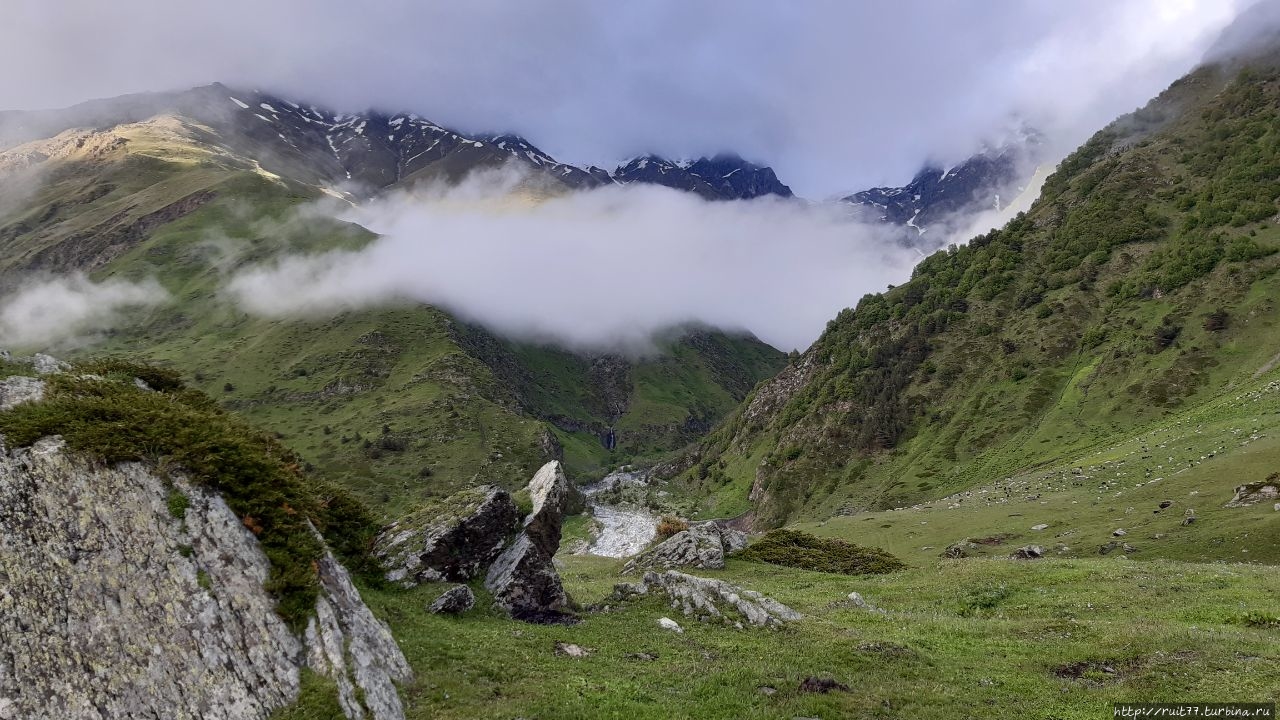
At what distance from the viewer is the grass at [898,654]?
53.1 feet

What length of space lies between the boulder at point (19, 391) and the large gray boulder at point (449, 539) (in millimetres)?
13952

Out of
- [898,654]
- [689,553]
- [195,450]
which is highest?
[195,450]

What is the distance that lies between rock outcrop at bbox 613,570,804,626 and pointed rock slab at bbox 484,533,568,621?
15.3 feet

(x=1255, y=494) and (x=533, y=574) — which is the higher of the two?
(x=533, y=574)

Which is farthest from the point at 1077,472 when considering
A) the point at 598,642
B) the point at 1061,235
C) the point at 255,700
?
the point at 1061,235

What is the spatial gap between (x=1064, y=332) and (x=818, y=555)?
350ft

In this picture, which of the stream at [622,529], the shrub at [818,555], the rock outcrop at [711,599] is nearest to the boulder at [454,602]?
the rock outcrop at [711,599]

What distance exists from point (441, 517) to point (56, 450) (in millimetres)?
16515

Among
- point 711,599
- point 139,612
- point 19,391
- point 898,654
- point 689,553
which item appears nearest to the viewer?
point 139,612

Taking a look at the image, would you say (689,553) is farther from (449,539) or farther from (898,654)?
(898,654)

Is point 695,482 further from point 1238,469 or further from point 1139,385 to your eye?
point 1238,469

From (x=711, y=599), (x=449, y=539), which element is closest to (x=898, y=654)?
(x=711, y=599)

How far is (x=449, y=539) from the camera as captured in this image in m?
28.3

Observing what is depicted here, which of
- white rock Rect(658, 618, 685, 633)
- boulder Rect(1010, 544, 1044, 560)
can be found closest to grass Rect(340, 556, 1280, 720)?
white rock Rect(658, 618, 685, 633)
